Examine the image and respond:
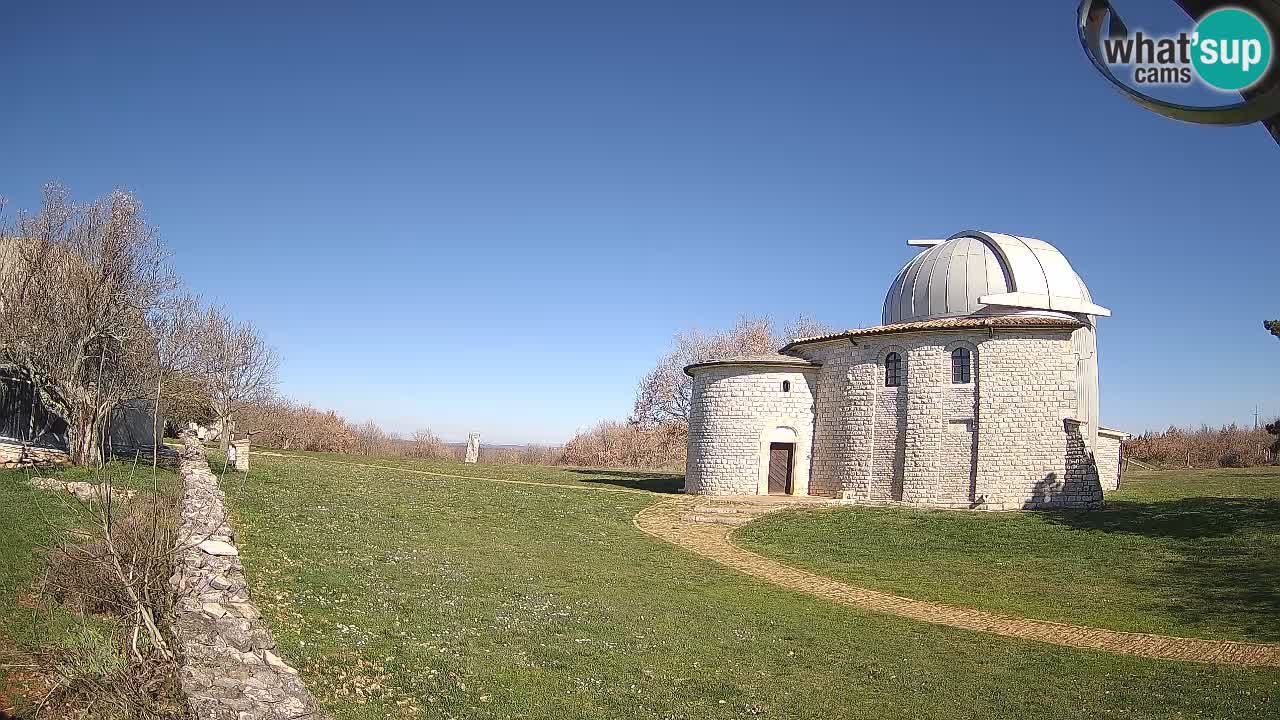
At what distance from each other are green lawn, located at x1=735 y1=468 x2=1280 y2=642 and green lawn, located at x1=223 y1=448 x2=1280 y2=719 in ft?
9.40

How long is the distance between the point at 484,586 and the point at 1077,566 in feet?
41.0

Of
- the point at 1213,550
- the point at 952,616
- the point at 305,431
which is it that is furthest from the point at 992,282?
the point at 305,431

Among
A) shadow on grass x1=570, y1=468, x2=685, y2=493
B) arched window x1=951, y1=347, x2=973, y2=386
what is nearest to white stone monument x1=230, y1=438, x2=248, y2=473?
shadow on grass x1=570, y1=468, x2=685, y2=493

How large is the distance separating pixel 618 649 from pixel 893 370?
20.3 m

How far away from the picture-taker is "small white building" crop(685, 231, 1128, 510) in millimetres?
24781

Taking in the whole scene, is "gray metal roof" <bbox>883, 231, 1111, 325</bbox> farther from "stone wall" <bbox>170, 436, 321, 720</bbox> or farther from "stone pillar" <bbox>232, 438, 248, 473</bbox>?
"stone wall" <bbox>170, 436, 321, 720</bbox>

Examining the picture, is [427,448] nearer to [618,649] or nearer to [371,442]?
[371,442]

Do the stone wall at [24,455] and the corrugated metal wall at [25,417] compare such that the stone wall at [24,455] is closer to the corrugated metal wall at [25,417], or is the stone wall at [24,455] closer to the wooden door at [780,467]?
the corrugated metal wall at [25,417]

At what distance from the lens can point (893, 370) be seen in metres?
27.4

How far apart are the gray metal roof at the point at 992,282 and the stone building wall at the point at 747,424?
515 centimetres

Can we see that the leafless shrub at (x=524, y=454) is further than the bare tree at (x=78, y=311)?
Yes

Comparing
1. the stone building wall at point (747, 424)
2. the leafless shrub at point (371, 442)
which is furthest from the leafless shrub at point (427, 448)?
the stone building wall at point (747, 424)

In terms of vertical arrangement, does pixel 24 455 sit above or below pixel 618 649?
above

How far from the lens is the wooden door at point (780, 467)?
28.9 meters
